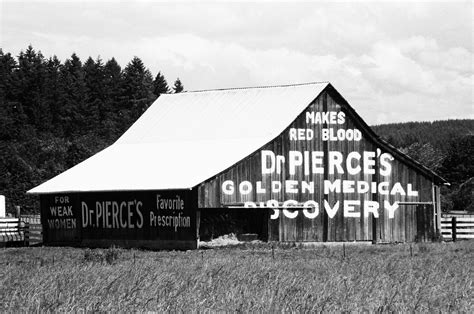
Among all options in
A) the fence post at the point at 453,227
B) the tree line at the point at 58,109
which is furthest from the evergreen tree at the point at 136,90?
the fence post at the point at 453,227

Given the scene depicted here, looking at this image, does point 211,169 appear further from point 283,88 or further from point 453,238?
point 453,238

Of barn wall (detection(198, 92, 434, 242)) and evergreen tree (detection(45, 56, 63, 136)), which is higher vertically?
evergreen tree (detection(45, 56, 63, 136))

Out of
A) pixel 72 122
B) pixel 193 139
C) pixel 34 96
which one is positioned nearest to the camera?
pixel 193 139

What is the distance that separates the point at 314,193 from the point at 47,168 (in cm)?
4703

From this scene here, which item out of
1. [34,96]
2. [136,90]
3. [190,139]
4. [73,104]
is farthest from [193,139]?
[136,90]

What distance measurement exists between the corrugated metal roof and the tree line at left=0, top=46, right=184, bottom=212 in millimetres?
29492

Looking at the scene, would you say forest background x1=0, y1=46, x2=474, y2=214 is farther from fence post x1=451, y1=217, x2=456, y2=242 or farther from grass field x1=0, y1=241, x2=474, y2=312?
grass field x1=0, y1=241, x2=474, y2=312

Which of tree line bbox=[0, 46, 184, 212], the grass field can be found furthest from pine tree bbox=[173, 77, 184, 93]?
the grass field

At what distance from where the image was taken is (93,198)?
1875 inches

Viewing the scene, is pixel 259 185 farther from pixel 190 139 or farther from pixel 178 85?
pixel 178 85

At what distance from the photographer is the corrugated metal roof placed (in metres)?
45.4

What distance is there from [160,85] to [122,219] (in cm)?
10288

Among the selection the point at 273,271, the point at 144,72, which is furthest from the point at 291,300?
the point at 144,72

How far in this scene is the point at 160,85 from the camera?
148 m
